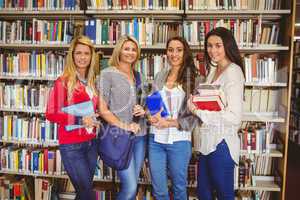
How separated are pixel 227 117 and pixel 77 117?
3.46 feet

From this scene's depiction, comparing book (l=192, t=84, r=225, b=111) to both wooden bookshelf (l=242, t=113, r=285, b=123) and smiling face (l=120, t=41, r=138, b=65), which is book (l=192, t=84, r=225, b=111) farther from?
wooden bookshelf (l=242, t=113, r=285, b=123)

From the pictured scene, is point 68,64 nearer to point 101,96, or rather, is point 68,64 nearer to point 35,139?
point 101,96

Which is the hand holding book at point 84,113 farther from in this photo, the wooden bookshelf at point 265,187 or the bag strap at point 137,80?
the wooden bookshelf at point 265,187

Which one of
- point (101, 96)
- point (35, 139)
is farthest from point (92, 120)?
point (35, 139)

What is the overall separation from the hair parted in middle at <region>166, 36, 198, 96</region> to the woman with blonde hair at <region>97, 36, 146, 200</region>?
326 mm

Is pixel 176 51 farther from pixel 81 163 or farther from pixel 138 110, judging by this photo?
pixel 81 163

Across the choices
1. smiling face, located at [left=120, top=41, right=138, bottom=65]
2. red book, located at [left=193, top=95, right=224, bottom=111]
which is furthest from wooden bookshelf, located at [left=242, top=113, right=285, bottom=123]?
smiling face, located at [left=120, top=41, right=138, bottom=65]

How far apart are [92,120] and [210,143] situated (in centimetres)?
85

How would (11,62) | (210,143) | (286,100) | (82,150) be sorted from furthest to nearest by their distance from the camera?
(11,62) → (286,100) → (82,150) → (210,143)

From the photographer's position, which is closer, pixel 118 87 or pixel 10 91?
pixel 118 87

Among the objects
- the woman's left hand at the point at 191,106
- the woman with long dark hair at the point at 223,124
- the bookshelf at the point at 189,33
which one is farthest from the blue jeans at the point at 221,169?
the bookshelf at the point at 189,33

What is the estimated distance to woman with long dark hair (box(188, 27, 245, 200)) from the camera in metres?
1.97

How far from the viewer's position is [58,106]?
2172 mm

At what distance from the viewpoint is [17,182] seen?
3215 millimetres
